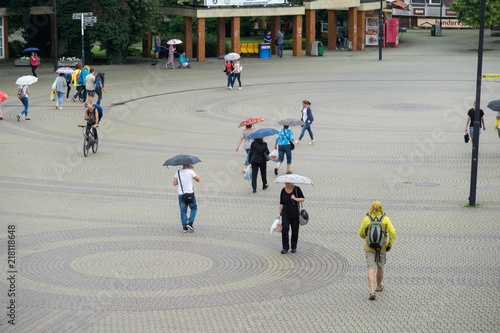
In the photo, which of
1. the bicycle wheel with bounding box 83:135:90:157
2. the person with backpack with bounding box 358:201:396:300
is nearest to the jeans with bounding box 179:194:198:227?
the person with backpack with bounding box 358:201:396:300

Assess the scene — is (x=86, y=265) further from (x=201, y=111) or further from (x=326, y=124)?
(x=201, y=111)

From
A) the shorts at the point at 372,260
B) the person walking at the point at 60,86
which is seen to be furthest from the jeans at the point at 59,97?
the shorts at the point at 372,260

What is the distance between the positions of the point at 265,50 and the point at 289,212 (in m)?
42.5

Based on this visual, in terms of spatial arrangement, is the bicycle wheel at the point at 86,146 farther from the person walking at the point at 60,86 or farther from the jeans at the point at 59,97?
the jeans at the point at 59,97

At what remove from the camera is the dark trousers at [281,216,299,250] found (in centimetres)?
1680

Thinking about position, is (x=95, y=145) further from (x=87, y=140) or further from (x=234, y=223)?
(x=234, y=223)

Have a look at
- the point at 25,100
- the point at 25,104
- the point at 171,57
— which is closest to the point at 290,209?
the point at 25,100

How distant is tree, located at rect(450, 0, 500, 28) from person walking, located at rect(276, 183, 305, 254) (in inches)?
1845

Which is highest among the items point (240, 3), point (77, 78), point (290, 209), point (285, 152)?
point (240, 3)

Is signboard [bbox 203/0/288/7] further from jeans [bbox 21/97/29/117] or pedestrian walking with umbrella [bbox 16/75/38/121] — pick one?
pedestrian walking with umbrella [bbox 16/75/38/121]

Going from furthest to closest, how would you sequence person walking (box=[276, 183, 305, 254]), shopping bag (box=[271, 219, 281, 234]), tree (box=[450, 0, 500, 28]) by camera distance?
tree (box=[450, 0, 500, 28])
shopping bag (box=[271, 219, 281, 234])
person walking (box=[276, 183, 305, 254])

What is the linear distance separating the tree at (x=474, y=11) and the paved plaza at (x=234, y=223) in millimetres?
23443

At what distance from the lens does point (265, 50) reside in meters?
58.6

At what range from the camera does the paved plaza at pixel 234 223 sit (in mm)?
13852
